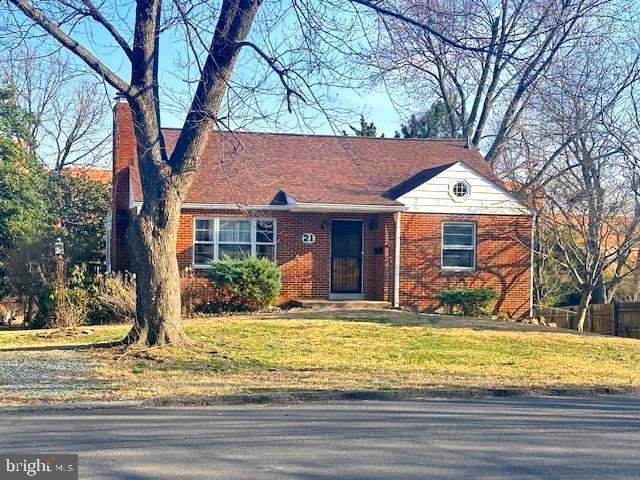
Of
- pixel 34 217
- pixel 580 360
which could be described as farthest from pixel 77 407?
pixel 34 217

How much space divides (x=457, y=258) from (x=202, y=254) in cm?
743

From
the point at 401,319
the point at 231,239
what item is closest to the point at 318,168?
the point at 231,239

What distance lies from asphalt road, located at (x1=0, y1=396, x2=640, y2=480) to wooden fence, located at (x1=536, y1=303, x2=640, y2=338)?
553 inches

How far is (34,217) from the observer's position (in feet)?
103

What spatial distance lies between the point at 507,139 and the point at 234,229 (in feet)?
48.8

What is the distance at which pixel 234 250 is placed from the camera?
23.3 m

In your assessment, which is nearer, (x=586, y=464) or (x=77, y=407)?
(x=586, y=464)

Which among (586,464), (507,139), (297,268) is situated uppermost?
(507,139)

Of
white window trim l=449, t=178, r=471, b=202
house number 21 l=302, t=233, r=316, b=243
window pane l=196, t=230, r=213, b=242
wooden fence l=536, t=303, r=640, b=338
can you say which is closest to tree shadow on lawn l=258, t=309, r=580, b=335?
house number 21 l=302, t=233, r=316, b=243

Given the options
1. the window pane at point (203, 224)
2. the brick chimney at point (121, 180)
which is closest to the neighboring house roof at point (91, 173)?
the brick chimney at point (121, 180)

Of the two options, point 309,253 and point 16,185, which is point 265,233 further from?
point 16,185

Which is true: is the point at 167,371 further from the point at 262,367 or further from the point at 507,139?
the point at 507,139

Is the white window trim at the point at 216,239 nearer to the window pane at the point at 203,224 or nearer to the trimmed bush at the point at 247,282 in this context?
the window pane at the point at 203,224

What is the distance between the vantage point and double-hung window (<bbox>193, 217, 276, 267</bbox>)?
75.4 ft
